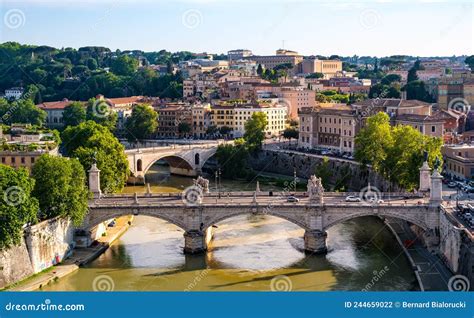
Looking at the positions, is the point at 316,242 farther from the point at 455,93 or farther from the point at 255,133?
the point at 455,93

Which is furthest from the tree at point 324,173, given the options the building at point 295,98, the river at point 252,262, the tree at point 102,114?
the building at point 295,98

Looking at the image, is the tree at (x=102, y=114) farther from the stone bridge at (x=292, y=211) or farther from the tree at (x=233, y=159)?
the stone bridge at (x=292, y=211)

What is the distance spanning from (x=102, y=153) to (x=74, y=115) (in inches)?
1282

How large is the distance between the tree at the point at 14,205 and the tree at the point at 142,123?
120ft

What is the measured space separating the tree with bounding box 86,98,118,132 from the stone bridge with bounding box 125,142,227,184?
489 inches

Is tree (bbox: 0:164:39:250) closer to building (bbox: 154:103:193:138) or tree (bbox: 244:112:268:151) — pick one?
tree (bbox: 244:112:268:151)

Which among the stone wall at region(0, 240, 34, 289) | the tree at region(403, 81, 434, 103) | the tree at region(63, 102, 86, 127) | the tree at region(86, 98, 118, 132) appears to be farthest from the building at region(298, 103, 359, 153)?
the stone wall at region(0, 240, 34, 289)

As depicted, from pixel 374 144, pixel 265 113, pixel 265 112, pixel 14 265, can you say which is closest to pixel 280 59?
pixel 265 112

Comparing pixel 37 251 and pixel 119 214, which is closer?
pixel 37 251

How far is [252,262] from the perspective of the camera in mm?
29062

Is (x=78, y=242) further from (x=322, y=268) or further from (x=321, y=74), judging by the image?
(x=321, y=74)

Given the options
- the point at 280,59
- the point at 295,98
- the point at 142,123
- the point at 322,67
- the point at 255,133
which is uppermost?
Result: the point at 280,59

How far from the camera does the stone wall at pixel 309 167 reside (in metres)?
42.3

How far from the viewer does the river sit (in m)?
26.6
